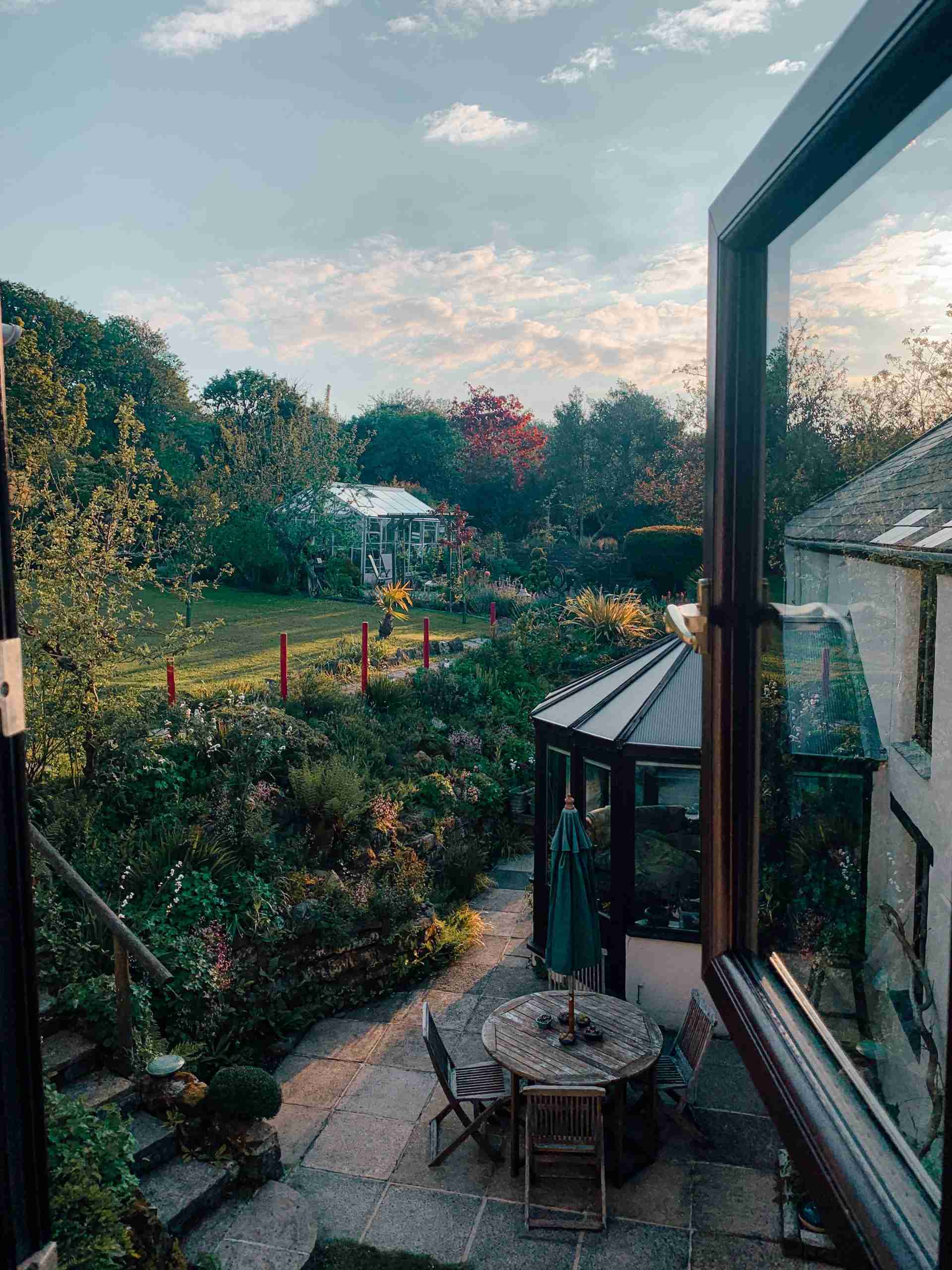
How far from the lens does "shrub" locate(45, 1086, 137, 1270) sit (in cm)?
366

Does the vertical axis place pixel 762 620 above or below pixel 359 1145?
above

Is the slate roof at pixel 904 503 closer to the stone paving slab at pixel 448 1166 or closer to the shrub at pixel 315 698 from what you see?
the stone paving slab at pixel 448 1166

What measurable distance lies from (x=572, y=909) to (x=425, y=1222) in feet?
6.03

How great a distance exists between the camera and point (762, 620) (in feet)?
4.92

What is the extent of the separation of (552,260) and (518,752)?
7978mm

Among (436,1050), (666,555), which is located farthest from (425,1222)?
(666,555)

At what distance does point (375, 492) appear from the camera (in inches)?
954

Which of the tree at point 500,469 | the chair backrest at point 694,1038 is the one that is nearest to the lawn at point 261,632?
the chair backrest at point 694,1038

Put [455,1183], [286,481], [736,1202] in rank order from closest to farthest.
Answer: [736,1202], [455,1183], [286,481]

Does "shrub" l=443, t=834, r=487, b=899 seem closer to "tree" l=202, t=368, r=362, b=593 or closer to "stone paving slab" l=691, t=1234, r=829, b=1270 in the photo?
"stone paving slab" l=691, t=1234, r=829, b=1270

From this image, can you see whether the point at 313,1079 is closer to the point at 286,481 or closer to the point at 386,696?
the point at 386,696

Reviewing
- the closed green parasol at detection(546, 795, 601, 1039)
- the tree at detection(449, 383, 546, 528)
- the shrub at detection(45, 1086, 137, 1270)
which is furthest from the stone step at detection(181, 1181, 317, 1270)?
the tree at detection(449, 383, 546, 528)

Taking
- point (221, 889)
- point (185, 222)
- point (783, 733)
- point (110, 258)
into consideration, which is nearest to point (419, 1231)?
point (221, 889)

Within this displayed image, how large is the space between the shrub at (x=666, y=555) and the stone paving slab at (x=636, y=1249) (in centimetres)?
1511
